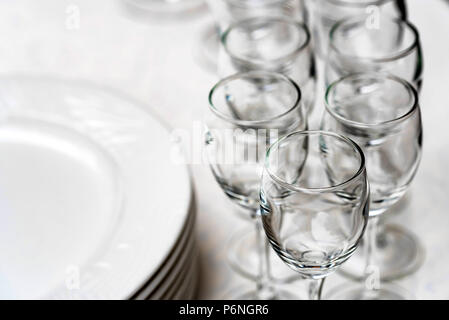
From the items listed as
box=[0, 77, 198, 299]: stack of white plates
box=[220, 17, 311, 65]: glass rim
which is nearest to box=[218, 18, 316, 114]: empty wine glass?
box=[220, 17, 311, 65]: glass rim

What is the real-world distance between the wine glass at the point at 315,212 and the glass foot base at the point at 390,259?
20cm

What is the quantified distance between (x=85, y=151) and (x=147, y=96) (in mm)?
226

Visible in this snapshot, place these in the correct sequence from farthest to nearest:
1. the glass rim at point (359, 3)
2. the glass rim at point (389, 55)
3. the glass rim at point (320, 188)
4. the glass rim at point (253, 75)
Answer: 1. the glass rim at point (359, 3)
2. the glass rim at point (389, 55)
3. the glass rim at point (253, 75)
4. the glass rim at point (320, 188)

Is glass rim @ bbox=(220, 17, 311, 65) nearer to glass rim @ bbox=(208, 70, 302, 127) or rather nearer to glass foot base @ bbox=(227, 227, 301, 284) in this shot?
glass rim @ bbox=(208, 70, 302, 127)

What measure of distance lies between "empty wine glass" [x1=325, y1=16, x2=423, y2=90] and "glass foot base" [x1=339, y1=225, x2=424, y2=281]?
18 centimetres

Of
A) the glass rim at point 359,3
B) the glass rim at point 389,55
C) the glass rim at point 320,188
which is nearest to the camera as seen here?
the glass rim at point 320,188

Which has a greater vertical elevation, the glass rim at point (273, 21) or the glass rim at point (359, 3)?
the glass rim at point (359, 3)

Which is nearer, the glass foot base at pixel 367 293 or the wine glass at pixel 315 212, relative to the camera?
the wine glass at pixel 315 212

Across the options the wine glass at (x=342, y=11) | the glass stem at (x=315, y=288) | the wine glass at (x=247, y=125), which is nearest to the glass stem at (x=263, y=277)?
the wine glass at (x=247, y=125)

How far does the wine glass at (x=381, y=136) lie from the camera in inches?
26.1

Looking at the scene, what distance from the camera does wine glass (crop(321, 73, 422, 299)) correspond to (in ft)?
2.18

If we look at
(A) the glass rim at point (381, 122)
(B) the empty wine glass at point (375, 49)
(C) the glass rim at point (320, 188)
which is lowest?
(C) the glass rim at point (320, 188)

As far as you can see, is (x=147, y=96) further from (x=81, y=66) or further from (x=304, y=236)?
(x=304, y=236)

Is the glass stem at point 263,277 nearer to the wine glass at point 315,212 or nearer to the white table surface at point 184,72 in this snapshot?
the white table surface at point 184,72
